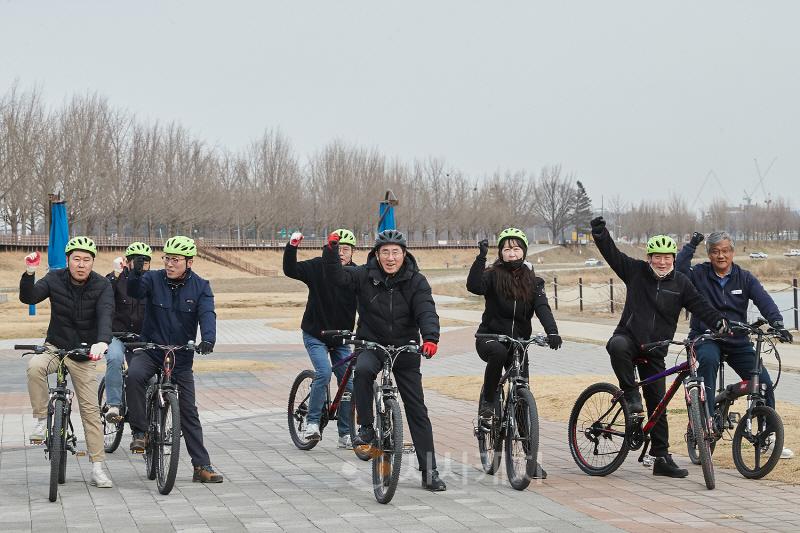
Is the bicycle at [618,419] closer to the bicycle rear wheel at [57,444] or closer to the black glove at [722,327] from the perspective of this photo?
the black glove at [722,327]

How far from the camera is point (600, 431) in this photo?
8.09 metres

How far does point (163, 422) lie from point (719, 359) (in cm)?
389

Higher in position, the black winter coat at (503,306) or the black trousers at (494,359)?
the black winter coat at (503,306)

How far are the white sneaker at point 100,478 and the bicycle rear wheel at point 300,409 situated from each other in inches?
80.7

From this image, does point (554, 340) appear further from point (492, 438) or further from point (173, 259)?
point (173, 259)

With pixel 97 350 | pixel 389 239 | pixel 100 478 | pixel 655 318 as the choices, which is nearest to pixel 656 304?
pixel 655 318

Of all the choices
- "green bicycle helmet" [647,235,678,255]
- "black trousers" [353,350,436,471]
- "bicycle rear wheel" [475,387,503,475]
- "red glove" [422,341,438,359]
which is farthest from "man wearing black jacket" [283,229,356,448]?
"green bicycle helmet" [647,235,678,255]

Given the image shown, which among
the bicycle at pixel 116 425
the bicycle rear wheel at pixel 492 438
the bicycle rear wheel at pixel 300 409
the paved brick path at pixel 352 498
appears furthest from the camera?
the bicycle rear wheel at pixel 300 409

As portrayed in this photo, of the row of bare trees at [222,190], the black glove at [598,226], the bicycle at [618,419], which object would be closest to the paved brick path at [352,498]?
the bicycle at [618,419]

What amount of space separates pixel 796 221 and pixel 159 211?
369 feet

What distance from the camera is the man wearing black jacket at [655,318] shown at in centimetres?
792

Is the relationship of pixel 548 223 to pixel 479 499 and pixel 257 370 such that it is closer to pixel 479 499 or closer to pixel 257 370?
pixel 257 370

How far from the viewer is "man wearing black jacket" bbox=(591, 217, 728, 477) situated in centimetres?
792

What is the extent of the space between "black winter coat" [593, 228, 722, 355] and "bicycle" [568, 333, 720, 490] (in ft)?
0.53
